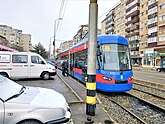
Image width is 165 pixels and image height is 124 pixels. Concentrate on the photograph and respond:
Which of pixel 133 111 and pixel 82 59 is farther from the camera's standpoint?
pixel 82 59

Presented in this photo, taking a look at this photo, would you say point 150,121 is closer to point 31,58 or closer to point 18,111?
point 18,111

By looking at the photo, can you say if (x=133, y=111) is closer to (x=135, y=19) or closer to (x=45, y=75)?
(x=45, y=75)

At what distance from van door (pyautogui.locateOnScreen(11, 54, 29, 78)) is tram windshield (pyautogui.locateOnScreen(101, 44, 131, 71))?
723cm

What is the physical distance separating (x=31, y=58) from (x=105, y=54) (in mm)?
7255

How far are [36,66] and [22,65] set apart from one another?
1136 mm

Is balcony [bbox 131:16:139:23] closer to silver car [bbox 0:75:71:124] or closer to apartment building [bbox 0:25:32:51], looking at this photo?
apartment building [bbox 0:25:32:51]

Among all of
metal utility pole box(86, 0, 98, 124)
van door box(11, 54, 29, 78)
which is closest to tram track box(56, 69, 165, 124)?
metal utility pole box(86, 0, 98, 124)

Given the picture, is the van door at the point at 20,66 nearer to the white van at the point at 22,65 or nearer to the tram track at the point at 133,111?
the white van at the point at 22,65

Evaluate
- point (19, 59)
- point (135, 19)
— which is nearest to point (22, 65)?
point (19, 59)

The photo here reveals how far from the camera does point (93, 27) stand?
520 cm

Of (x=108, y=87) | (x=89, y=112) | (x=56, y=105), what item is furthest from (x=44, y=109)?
(x=108, y=87)

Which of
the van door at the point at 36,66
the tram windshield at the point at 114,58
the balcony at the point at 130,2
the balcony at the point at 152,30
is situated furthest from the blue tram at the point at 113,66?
the balcony at the point at 130,2

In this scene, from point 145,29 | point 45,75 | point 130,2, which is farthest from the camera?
point 130,2

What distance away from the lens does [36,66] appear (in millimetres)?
15383
